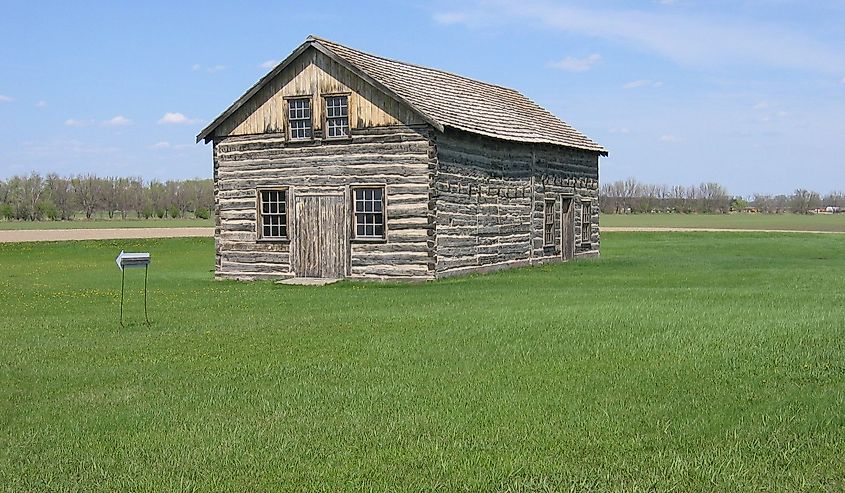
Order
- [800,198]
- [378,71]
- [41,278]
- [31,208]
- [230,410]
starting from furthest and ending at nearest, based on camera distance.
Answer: [800,198], [31,208], [41,278], [378,71], [230,410]

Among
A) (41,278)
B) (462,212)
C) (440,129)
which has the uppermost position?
(440,129)

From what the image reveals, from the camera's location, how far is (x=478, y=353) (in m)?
12.6

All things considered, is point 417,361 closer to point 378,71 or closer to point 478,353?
point 478,353

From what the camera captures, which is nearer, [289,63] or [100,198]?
[289,63]

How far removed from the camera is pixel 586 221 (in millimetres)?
36094

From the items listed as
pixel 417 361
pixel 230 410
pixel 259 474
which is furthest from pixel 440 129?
pixel 259 474

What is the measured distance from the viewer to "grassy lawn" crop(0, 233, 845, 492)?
7.53m

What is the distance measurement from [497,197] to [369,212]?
4.81 m

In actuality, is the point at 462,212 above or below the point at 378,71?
below

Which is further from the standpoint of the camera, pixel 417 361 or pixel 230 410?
pixel 417 361

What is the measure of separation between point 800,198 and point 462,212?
418 ft

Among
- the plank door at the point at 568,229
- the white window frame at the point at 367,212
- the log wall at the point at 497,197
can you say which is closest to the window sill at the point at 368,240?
the white window frame at the point at 367,212

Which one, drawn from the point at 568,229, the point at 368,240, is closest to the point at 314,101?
the point at 368,240

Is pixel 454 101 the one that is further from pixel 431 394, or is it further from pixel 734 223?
pixel 734 223
